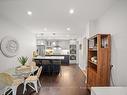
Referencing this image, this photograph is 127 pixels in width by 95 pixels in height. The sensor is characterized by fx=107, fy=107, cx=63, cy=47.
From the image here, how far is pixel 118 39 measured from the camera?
255 cm

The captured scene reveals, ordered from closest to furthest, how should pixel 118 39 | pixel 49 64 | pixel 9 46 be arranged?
pixel 118 39
pixel 9 46
pixel 49 64

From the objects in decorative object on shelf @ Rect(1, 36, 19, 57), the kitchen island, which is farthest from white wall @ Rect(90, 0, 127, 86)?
the kitchen island

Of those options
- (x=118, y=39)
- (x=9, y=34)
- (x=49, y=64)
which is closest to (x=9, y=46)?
(x=9, y=34)

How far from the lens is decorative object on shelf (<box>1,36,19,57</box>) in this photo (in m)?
3.77

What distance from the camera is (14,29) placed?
4625 millimetres

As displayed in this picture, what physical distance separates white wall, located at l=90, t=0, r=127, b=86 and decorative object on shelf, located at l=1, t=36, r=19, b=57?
351 centimetres

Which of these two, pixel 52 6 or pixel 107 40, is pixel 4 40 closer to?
pixel 52 6

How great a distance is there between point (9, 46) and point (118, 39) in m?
3.75

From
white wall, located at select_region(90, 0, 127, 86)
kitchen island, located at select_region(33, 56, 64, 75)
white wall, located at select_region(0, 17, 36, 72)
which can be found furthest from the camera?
kitchen island, located at select_region(33, 56, 64, 75)

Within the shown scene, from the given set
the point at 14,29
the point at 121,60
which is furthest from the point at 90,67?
the point at 14,29

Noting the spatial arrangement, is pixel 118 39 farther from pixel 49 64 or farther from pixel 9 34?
pixel 49 64

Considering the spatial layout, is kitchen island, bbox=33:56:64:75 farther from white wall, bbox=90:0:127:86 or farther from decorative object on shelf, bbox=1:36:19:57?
white wall, bbox=90:0:127:86

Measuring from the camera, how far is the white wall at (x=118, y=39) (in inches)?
90.5

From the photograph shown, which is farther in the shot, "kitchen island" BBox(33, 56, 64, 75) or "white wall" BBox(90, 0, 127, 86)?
"kitchen island" BBox(33, 56, 64, 75)
